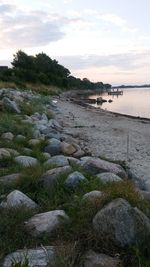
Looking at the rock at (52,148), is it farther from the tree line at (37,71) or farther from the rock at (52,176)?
the tree line at (37,71)

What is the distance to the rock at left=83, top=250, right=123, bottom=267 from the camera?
330 cm

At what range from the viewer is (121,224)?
11.7 ft

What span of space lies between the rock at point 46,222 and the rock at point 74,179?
0.82 meters

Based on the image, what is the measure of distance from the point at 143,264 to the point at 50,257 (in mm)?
758

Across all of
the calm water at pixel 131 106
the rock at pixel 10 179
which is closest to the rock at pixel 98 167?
the rock at pixel 10 179

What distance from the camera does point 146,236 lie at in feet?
11.7

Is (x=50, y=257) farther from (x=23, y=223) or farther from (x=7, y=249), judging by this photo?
(x=23, y=223)

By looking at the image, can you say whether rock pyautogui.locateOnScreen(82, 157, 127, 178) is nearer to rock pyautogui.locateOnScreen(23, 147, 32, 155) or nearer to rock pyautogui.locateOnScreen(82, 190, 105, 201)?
rock pyautogui.locateOnScreen(82, 190, 105, 201)

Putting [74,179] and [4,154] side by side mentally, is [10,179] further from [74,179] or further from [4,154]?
[4,154]

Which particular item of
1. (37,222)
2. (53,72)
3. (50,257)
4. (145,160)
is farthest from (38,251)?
(53,72)

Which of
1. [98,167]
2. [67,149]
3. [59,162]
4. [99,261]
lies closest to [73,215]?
[99,261]

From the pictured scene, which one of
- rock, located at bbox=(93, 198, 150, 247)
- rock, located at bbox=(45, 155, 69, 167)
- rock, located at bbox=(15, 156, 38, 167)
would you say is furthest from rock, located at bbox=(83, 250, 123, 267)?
rock, located at bbox=(15, 156, 38, 167)

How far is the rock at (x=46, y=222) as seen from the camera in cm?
388

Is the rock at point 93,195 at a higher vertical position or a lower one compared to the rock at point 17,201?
higher
